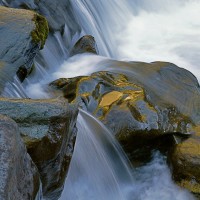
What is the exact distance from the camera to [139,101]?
5.24 m

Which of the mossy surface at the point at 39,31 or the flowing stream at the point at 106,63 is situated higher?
the mossy surface at the point at 39,31

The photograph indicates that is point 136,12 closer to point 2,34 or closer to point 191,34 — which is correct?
point 191,34

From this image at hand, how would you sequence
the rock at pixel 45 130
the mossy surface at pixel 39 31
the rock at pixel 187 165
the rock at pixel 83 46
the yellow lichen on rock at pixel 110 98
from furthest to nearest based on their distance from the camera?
the rock at pixel 83 46
the yellow lichen on rock at pixel 110 98
the mossy surface at pixel 39 31
the rock at pixel 187 165
the rock at pixel 45 130

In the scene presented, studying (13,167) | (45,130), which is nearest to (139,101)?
(45,130)

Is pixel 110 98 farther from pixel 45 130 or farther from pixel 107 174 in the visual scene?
pixel 45 130

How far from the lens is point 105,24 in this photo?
10336 mm

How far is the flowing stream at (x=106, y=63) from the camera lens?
443cm

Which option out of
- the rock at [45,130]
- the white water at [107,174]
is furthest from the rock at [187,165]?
the rock at [45,130]

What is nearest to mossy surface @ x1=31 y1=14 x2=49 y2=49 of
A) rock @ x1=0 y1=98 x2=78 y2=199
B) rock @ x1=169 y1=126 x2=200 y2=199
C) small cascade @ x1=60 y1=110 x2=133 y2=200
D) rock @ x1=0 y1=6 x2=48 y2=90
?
rock @ x1=0 y1=6 x2=48 y2=90

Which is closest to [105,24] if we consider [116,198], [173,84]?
[173,84]

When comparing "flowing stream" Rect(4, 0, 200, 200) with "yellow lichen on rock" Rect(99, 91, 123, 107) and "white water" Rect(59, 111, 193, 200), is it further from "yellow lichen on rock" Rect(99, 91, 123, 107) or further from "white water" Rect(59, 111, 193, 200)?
"yellow lichen on rock" Rect(99, 91, 123, 107)

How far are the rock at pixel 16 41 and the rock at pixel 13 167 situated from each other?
2.07 m

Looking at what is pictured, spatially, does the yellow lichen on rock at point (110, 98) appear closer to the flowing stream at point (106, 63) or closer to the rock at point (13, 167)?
the flowing stream at point (106, 63)

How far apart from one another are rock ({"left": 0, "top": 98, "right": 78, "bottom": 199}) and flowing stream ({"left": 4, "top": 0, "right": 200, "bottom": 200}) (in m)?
0.79
